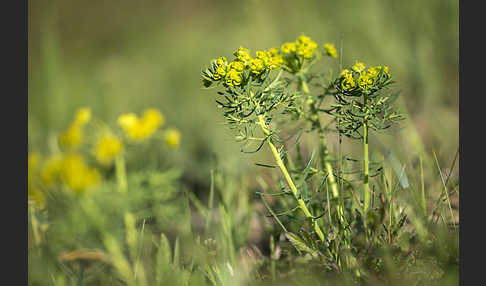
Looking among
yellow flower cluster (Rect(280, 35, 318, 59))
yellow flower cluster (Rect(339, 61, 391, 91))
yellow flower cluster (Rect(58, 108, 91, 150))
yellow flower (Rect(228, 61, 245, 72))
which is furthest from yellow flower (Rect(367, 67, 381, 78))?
yellow flower cluster (Rect(58, 108, 91, 150))

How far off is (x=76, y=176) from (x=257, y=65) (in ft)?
2.17

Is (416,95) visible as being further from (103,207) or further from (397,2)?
(103,207)

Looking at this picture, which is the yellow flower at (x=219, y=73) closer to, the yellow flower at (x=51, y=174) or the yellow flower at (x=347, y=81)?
the yellow flower at (x=347, y=81)

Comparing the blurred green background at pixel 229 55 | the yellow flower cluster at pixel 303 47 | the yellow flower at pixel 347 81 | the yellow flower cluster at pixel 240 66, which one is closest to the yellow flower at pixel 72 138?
the blurred green background at pixel 229 55

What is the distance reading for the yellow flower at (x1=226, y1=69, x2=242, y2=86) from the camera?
0.69 meters

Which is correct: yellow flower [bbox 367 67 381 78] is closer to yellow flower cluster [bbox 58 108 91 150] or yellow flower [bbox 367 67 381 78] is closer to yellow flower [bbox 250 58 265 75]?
yellow flower [bbox 250 58 265 75]

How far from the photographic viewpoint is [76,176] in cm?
108

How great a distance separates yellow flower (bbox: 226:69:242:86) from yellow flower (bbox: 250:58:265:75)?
0.03m

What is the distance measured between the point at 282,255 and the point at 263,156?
84cm

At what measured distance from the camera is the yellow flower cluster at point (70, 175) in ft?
3.55

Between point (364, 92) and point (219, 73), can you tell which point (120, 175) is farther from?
point (364, 92)

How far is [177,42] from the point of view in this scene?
11.9 ft

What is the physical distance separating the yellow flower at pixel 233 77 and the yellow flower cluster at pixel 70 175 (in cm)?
61

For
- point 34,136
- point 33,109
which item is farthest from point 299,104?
point 33,109
